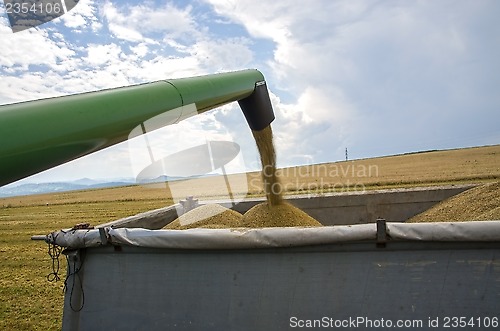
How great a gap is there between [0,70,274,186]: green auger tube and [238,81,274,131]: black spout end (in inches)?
50.4

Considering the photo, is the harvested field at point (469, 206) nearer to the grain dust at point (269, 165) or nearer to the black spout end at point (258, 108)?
the grain dust at point (269, 165)

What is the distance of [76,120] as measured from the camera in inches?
52.9

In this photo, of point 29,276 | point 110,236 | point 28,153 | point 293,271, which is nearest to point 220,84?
point 110,236

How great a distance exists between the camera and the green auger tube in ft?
3.84

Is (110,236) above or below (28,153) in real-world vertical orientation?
below

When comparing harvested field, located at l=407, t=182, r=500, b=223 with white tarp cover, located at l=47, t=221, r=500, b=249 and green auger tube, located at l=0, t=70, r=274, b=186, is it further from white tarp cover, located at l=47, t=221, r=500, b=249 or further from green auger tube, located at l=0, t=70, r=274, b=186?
green auger tube, located at l=0, t=70, r=274, b=186

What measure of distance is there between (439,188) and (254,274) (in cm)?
328

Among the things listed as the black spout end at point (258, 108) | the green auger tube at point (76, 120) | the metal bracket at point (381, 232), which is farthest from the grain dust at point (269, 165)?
the metal bracket at point (381, 232)

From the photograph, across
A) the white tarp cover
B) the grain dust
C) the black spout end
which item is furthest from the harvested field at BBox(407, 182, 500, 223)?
the black spout end

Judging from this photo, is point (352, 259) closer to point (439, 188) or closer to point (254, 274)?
point (254, 274)

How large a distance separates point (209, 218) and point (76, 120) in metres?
2.44

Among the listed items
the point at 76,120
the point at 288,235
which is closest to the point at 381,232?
the point at 288,235

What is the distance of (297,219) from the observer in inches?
136

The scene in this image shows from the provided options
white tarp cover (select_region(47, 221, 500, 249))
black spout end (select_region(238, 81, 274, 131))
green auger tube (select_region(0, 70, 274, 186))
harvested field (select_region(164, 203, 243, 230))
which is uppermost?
black spout end (select_region(238, 81, 274, 131))
